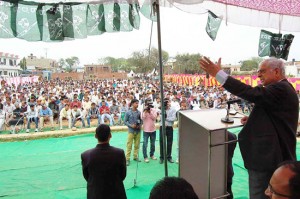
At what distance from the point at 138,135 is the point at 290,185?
6.25m

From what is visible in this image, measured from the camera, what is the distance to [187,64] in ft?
155

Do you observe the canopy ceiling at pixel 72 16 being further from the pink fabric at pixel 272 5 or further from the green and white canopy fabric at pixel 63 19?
the pink fabric at pixel 272 5

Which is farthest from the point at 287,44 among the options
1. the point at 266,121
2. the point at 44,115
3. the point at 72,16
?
the point at 44,115

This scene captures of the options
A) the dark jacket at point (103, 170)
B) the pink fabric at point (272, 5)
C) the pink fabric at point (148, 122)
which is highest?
the pink fabric at point (272, 5)

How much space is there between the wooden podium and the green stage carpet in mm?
2065

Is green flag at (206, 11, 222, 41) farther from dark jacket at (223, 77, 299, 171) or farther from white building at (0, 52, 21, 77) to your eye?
white building at (0, 52, 21, 77)

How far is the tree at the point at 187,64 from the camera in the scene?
46.0m

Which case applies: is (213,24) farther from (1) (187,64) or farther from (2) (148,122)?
(1) (187,64)

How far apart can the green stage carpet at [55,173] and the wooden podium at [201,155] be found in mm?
2065

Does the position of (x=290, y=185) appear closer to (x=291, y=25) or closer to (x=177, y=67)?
(x=291, y=25)

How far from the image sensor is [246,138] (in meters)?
2.21

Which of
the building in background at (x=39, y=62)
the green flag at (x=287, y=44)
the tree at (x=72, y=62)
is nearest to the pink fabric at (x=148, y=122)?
the green flag at (x=287, y=44)

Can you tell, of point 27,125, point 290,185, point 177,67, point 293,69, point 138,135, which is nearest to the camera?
point 290,185

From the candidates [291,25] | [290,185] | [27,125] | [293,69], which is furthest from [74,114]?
[293,69]
